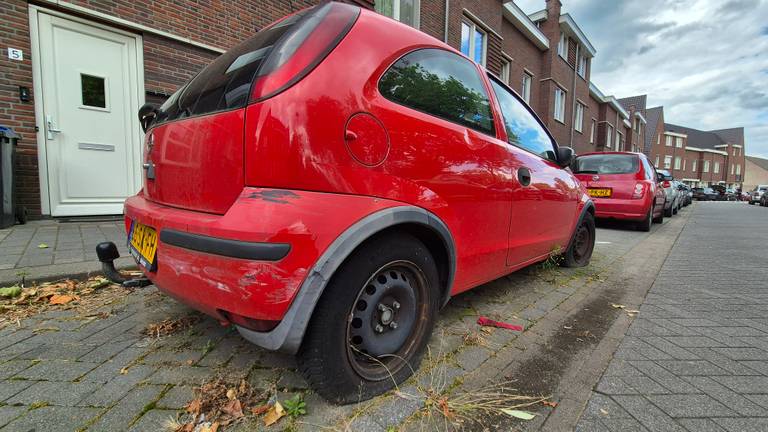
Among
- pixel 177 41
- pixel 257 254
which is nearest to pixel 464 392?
pixel 257 254

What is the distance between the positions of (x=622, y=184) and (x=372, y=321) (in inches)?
281

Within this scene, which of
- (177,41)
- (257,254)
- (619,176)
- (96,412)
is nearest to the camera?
(257,254)

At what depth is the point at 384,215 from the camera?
146 centimetres

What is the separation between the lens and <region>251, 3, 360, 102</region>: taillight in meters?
1.33

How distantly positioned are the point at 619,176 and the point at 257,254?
7.64 m

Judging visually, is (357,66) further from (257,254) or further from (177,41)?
(177,41)

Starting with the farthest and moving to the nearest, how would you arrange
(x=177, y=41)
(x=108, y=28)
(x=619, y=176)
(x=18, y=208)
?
1. (x=619, y=176)
2. (x=177, y=41)
3. (x=108, y=28)
4. (x=18, y=208)

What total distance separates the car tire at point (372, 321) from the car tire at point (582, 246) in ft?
8.39

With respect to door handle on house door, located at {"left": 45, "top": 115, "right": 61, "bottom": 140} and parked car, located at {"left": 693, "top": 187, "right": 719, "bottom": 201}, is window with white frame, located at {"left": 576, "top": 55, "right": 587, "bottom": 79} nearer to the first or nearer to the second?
door handle on house door, located at {"left": 45, "top": 115, "right": 61, "bottom": 140}

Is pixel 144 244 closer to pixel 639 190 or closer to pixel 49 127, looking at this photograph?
pixel 49 127

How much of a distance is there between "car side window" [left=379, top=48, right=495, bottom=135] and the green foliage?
1.28 metres

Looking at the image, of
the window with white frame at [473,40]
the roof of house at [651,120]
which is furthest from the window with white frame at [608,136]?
the roof of house at [651,120]

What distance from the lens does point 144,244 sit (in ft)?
5.67

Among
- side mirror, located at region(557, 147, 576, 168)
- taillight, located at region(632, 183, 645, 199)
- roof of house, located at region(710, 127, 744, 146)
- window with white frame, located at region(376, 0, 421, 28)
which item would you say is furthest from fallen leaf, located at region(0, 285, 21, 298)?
roof of house, located at region(710, 127, 744, 146)
